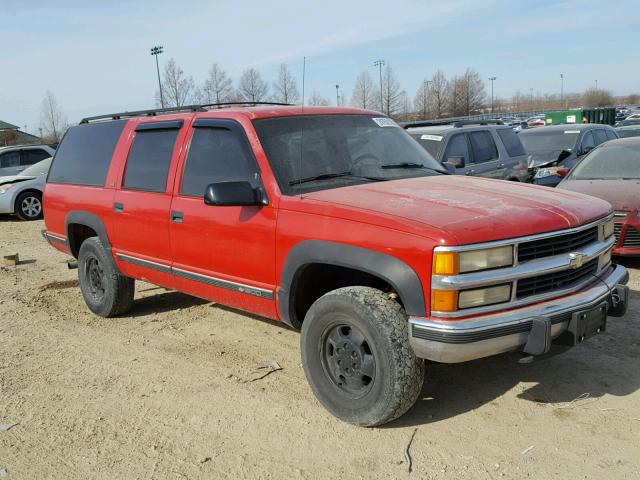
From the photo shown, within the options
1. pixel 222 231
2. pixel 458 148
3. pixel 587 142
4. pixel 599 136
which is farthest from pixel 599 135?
pixel 222 231

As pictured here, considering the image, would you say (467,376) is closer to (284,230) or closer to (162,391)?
(284,230)

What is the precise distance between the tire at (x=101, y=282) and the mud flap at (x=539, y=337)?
3.86 metres

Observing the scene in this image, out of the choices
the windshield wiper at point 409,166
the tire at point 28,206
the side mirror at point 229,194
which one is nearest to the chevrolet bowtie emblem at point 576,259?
the windshield wiper at point 409,166

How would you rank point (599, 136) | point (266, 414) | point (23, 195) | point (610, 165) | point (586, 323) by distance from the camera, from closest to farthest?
point (586, 323), point (266, 414), point (610, 165), point (599, 136), point (23, 195)

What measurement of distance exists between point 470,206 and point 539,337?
0.82m

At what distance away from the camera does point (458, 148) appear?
933 centimetres

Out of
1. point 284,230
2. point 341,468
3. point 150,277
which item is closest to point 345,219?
point 284,230

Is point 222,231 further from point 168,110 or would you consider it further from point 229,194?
point 168,110

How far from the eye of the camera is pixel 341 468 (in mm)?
3227

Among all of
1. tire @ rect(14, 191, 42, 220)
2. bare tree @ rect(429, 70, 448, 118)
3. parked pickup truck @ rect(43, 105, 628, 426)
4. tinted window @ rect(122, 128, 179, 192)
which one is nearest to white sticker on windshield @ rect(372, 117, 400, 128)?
parked pickup truck @ rect(43, 105, 628, 426)

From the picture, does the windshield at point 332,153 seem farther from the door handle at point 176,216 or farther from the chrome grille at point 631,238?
the chrome grille at point 631,238

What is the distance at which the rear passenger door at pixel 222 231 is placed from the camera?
13.6 ft

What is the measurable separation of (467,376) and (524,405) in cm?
55

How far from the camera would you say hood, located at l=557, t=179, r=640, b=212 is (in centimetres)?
689
